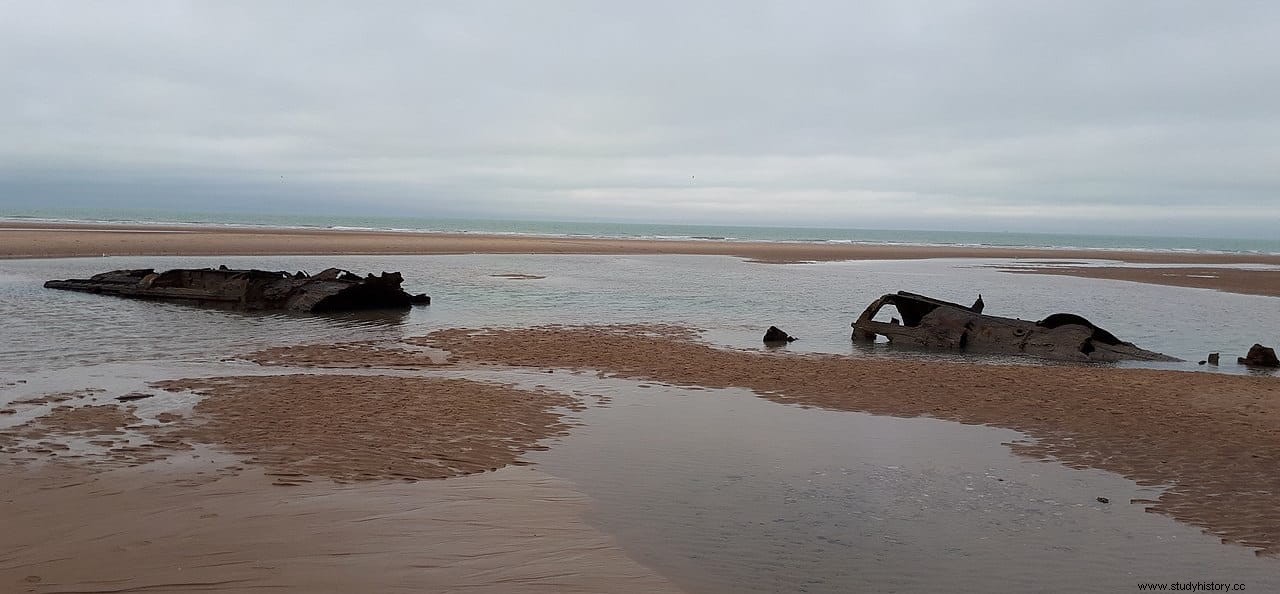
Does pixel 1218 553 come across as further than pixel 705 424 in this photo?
No

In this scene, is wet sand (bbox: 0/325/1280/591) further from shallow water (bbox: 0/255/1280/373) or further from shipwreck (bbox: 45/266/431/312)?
shipwreck (bbox: 45/266/431/312)

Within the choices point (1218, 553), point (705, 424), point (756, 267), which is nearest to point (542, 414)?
point (705, 424)

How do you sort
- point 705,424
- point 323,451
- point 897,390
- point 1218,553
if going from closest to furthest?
1. point 1218,553
2. point 323,451
3. point 705,424
4. point 897,390

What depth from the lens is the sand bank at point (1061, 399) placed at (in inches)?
290

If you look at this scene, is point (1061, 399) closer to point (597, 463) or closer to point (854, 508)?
point (854, 508)

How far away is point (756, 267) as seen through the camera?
4616 centimetres

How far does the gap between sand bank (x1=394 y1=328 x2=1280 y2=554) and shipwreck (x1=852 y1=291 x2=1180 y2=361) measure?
1.76m

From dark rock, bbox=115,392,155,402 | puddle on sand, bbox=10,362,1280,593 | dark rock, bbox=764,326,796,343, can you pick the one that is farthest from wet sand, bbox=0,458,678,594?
dark rock, bbox=764,326,796,343

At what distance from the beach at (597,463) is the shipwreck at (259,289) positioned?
11.8 feet

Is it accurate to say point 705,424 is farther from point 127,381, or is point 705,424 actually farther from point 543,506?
point 127,381

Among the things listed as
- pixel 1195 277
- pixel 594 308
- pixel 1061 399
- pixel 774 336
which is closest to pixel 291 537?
pixel 1061 399

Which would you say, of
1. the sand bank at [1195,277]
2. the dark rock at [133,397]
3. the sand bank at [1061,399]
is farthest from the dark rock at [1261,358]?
the sand bank at [1195,277]

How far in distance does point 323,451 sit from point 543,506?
8.18 ft

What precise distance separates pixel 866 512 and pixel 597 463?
Result: 8.27 ft
